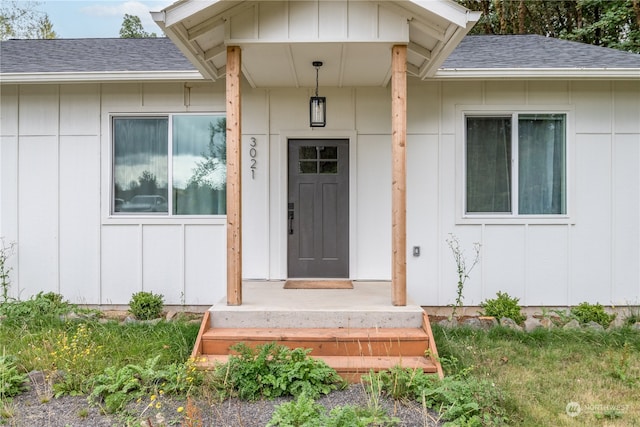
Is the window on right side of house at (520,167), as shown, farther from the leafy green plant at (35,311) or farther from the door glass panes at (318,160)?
the leafy green plant at (35,311)

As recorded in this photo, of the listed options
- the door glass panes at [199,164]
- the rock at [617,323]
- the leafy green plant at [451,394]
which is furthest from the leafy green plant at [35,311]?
the rock at [617,323]

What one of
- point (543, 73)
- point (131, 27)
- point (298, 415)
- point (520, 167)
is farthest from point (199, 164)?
point (131, 27)

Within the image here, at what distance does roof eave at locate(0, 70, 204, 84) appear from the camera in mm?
5145

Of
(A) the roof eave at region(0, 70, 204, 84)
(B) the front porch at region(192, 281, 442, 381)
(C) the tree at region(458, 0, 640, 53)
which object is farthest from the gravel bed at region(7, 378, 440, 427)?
(C) the tree at region(458, 0, 640, 53)

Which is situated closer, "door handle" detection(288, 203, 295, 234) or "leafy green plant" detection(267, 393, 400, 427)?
"leafy green plant" detection(267, 393, 400, 427)

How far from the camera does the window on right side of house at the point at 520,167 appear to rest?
17.8 ft

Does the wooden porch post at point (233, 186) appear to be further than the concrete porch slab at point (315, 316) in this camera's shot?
Yes

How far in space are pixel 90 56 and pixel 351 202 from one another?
4.10m

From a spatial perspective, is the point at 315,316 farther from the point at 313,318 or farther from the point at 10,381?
the point at 10,381

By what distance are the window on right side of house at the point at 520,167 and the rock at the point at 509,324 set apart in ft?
4.27

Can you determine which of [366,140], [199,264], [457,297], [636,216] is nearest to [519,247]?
[457,297]

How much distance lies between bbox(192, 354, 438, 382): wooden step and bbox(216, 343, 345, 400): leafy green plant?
0.15 m

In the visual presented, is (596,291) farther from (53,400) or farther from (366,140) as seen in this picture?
(53,400)

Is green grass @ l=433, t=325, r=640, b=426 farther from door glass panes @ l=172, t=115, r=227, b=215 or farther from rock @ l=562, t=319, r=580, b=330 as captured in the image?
door glass panes @ l=172, t=115, r=227, b=215
